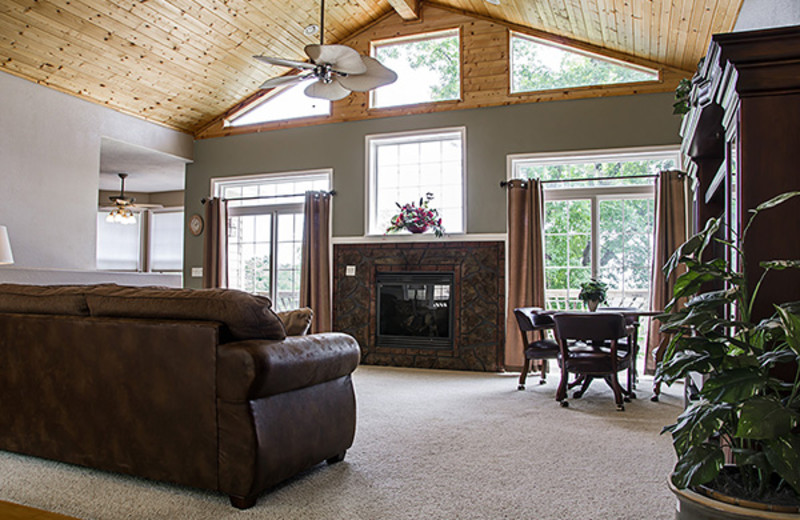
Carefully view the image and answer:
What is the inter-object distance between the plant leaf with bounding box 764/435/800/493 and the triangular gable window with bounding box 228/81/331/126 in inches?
265

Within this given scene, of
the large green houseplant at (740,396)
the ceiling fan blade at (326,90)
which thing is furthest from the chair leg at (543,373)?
the large green houseplant at (740,396)

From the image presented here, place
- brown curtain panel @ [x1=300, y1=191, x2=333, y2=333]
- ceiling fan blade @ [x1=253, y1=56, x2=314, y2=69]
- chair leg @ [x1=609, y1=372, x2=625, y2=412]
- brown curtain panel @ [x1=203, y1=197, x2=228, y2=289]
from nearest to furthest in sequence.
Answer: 1. ceiling fan blade @ [x1=253, y1=56, x2=314, y2=69]
2. chair leg @ [x1=609, y1=372, x2=625, y2=412]
3. brown curtain panel @ [x1=300, y1=191, x2=333, y2=333]
4. brown curtain panel @ [x1=203, y1=197, x2=228, y2=289]

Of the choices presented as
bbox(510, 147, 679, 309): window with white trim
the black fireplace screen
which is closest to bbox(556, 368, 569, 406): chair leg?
bbox(510, 147, 679, 309): window with white trim

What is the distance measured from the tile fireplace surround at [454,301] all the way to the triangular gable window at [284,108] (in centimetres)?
183

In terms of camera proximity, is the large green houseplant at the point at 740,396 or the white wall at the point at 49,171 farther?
the white wall at the point at 49,171

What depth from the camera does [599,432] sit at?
393 centimetres

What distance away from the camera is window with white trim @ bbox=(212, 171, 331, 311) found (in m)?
7.89

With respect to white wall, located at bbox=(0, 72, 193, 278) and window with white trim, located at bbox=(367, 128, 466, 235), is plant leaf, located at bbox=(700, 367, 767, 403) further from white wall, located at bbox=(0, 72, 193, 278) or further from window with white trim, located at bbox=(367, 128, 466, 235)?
white wall, located at bbox=(0, 72, 193, 278)

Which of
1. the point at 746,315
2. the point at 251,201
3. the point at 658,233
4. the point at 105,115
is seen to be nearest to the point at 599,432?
the point at 746,315

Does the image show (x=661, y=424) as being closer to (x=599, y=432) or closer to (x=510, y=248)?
(x=599, y=432)

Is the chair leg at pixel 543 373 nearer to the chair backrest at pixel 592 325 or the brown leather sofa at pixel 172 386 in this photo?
the chair backrest at pixel 592 325

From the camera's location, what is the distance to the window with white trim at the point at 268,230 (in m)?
7.89

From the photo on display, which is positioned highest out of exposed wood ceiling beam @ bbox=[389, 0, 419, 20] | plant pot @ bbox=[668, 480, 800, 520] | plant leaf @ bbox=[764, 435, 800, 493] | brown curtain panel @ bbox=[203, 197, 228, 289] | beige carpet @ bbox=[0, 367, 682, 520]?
exposed wood ceiling beam @ bbox=[389, 0, 419, 20]

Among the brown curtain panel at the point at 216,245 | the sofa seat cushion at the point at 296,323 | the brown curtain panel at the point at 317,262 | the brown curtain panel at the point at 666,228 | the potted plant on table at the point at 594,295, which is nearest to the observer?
the sofa seat cushion at the point at 296,323
